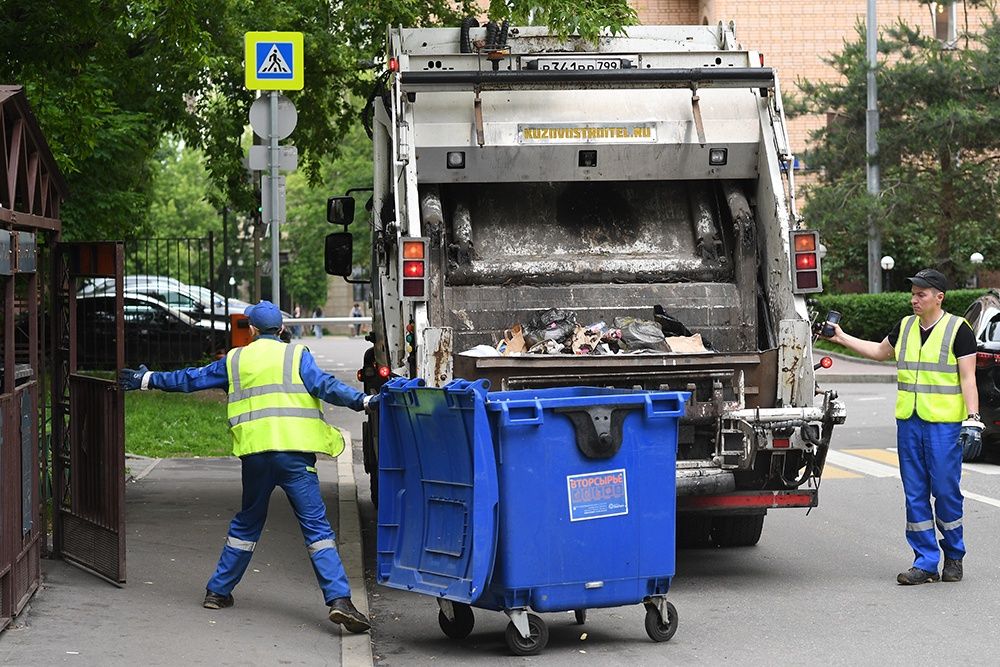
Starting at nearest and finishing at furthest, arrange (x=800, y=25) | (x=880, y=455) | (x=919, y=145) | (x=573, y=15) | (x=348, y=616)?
(x=348, y=616) → (x=573, y=15) → (x=880, y=455) → (x=919, y=145) → (x=800, y=25)

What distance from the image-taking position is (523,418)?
22.5 ft

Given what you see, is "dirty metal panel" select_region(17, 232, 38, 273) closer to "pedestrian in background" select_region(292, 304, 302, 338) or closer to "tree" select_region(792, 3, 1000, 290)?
"tree" select_region(792, 3, 1000, 290)

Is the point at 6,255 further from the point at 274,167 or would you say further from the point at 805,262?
the point at 274,167

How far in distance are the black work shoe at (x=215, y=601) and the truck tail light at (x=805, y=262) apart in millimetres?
3585

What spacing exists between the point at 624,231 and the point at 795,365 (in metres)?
1.62

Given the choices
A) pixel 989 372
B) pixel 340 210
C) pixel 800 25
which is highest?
pixel 800 25

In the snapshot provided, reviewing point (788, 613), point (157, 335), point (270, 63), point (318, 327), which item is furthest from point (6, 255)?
point (318, 327)

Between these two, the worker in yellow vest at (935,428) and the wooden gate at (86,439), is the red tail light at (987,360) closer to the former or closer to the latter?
the worker in yellow vest at (935,428)

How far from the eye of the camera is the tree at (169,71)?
10133mm

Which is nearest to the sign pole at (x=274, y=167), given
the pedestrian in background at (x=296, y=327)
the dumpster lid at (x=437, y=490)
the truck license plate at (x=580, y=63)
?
the truck license plate at (x=580, y=63)

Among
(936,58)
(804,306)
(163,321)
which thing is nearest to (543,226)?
(804,306)

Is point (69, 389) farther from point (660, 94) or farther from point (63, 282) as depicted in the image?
point (660, 94)

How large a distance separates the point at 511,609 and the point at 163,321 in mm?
17141

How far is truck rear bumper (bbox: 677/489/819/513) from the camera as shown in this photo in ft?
28.2
